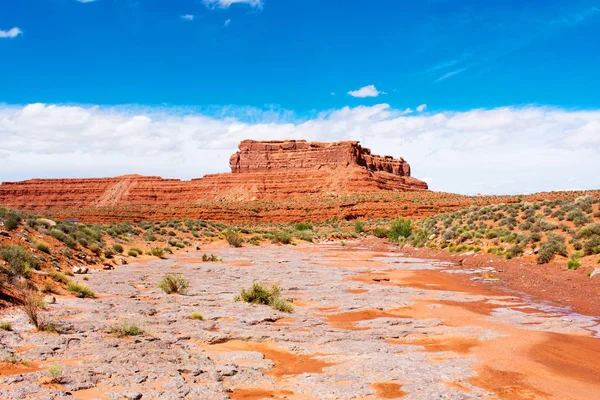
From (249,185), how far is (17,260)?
3914 inches

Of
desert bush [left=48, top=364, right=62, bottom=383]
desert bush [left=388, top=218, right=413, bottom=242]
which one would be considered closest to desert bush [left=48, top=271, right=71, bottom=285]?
desert bush [left=48, top=364, right=62, bottom=383]

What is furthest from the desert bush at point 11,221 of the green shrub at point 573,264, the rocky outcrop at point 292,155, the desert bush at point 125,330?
the rocky outcrop at point 292,155

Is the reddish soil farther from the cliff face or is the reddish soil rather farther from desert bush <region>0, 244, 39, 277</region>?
the cliff face

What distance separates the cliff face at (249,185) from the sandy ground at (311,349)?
270ft

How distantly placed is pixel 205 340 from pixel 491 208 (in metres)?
27.8

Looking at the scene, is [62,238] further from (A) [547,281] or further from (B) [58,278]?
(A) [547,281]

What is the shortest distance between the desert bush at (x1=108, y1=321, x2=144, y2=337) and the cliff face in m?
85.9

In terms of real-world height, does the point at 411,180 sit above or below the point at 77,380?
above

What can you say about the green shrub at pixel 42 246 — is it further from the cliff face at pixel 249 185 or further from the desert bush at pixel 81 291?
the cliff face at pixel 249 185

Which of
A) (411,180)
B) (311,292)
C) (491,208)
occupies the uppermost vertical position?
(411,180)

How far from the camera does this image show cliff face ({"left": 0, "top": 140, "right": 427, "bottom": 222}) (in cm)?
10256

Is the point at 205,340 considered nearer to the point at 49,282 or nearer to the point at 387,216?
the point at 49,282

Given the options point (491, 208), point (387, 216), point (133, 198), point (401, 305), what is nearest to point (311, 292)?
point (401, 305)

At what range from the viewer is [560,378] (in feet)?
20.5
